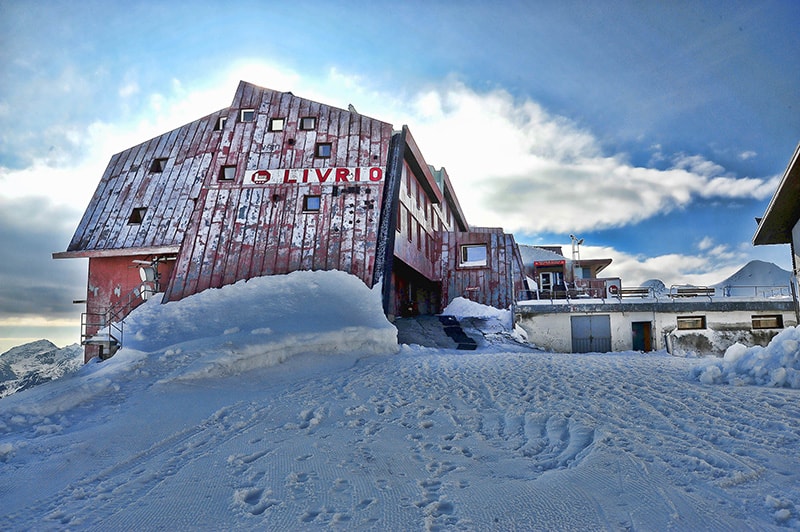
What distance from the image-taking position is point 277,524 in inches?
134

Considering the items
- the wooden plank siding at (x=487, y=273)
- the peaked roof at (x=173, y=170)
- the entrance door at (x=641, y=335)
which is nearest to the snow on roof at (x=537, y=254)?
the wooden plank siding at (x=487, y=273)

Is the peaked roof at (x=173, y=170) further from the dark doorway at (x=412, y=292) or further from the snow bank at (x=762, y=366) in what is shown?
the snow bank at (x=762, y=366)

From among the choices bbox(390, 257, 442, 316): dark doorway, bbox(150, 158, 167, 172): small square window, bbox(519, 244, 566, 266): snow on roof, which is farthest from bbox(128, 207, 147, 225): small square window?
bbox(519, 244, 566, 266): snow on roof

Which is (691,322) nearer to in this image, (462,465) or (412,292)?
(412,292)

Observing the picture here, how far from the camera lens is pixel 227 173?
16.3 metres

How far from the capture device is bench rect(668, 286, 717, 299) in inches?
771

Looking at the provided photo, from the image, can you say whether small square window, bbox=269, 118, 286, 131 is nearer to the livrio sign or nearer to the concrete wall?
the livrio sign

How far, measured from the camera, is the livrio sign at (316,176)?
1546cm

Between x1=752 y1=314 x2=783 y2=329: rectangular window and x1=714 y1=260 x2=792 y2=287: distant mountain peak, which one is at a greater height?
x1=714 y1=260 x2=792 y2=287: distant mountain peak

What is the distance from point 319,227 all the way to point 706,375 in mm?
10337

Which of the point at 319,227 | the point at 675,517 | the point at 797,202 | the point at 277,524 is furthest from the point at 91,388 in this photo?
the point at 797,202

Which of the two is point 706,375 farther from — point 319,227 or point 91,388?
point 319,227

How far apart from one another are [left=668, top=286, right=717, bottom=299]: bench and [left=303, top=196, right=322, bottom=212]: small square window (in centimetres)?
1395

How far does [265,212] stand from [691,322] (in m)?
15.5
